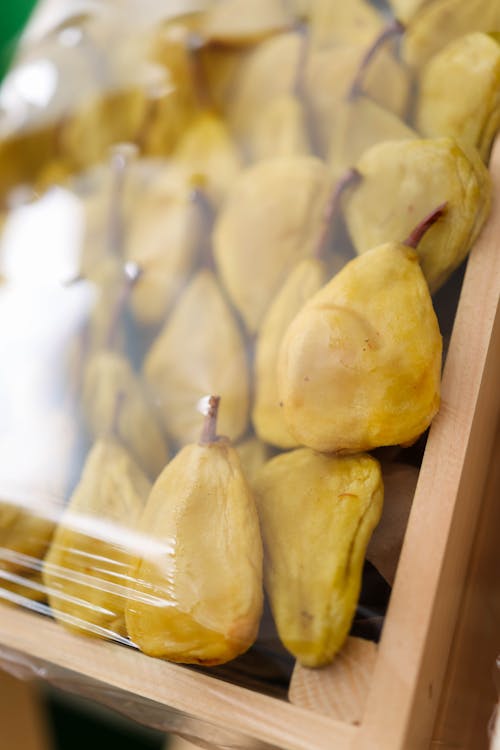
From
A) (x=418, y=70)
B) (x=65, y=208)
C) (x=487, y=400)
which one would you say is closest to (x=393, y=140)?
(x=418, y=70)

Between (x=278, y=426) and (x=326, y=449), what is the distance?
0.17ft

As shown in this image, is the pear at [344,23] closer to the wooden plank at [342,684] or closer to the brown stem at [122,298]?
the brown stem at [122,298]

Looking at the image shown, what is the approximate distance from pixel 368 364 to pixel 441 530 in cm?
9

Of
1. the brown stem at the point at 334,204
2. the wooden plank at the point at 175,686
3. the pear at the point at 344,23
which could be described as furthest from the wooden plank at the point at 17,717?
the pear at the point at 344,23

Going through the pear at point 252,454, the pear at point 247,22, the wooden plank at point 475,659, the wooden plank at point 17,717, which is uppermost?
the pear at point 247,22

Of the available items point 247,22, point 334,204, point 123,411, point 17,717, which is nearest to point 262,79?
point 247,22

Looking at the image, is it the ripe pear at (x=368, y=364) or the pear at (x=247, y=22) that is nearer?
the ripe pear at (x=368, y=364)

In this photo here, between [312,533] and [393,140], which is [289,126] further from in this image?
[312,533]

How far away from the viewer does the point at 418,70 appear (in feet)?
1.50

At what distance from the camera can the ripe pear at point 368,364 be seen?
13.5 inches

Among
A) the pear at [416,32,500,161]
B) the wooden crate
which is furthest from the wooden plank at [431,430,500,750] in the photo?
the pear at [416,32,500,161]

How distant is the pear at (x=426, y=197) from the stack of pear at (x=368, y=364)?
0.10ft

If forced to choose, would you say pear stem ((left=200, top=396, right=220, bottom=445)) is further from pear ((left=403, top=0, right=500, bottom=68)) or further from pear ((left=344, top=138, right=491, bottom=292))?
pear ((left=403, top=0, right=500, bottom=68))

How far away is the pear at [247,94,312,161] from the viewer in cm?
48
